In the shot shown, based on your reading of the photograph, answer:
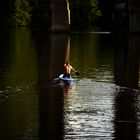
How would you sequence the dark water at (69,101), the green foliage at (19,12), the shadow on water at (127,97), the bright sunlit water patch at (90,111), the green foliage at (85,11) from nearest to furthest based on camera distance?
the bright sunlit water patch at (90,111), the dark water at (69,101), the shadow on water at (127,97), the green foliage at (19,12), the green foliage at (85,11)

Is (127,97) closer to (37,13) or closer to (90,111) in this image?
(90,111)

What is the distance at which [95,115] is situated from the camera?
30953mm

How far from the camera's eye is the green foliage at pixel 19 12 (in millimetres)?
158250

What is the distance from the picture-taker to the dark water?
1073 inches

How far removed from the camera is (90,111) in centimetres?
3209

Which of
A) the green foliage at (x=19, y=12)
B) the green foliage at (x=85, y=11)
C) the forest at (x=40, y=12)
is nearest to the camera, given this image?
the forest at (x=40, y=12)

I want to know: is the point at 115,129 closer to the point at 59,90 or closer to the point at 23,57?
the point at 59,90

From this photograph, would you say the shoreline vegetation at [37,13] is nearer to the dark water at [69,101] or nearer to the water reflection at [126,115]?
the dark water at [69,101]

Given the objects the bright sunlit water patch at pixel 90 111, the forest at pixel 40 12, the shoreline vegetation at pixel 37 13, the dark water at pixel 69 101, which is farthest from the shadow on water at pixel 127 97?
the forest at pixel 40 12

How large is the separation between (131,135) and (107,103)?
8094 mm

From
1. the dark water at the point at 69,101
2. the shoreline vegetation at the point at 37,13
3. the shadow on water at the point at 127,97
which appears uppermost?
the shoreline vegetation at the point at 37,13

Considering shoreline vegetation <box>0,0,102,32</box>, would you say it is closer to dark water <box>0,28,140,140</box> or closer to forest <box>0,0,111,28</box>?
forest <box>0,0,111,28</box>

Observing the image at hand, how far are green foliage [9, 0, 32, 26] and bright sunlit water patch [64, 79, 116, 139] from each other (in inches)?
4571

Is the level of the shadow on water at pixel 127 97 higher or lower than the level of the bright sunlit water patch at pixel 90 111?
lower
